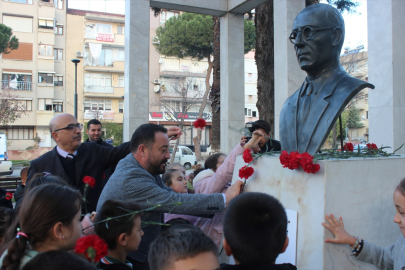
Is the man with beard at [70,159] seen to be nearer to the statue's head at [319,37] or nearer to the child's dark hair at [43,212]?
the child's dark hair at [43,212]

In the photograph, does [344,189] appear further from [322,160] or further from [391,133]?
[391,133]

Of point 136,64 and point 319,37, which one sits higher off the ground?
point 136,64

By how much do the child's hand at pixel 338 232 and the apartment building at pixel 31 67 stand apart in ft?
101

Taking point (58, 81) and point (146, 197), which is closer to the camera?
point (146, 197)

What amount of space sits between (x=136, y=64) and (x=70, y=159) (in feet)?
13.1

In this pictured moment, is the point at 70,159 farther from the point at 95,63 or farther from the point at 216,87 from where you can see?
the point at 95,63

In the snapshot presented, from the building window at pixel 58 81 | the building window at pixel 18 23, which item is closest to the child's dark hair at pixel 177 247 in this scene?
the building window at pixel 18 23

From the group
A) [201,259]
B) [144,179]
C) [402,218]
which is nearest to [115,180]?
[144,179]

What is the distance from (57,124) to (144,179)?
1.39 metres

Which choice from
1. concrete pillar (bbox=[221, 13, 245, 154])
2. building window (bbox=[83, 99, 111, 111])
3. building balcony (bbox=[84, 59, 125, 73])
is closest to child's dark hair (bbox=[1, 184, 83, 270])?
concrete pillar (bbox=[221, 13, 245, 154])

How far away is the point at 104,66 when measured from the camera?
1330 inches

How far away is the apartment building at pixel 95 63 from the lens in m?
32.7

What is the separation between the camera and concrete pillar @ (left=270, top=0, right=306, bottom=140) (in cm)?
611

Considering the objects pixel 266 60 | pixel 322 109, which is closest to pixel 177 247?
pixel 322 109
